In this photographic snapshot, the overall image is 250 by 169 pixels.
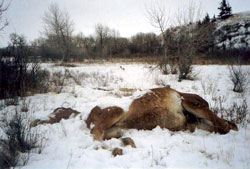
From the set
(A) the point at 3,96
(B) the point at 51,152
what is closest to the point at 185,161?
(B) the point at 51,152

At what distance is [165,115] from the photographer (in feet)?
6.37

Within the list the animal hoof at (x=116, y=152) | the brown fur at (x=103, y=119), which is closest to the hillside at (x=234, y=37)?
the brown fur at (x=103, y=119)

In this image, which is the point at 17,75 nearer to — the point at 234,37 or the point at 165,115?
the point at 165,115

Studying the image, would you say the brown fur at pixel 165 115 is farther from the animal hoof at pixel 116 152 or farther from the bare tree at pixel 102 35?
the bare tree at pixel 102 35

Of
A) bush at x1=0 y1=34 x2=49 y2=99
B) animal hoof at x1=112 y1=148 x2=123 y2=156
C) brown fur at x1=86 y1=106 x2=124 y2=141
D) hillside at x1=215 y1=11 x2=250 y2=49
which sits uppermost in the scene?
hillside at x1=215 y1=11 x2=250 y2=49

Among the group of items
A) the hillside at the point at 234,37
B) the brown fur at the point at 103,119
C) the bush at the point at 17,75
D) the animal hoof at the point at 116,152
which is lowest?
the animal hoof at the point at 116,152

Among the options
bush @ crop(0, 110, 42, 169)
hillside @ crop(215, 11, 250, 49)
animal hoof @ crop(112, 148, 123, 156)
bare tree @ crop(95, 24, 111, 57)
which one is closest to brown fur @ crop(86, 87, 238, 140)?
animal hoof @ crop(112, 148, 123, 156)

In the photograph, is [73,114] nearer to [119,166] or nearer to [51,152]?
[51,152]

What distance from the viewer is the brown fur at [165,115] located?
183cm

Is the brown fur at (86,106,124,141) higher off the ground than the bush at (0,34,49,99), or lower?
lower

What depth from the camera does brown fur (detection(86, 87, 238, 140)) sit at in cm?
183

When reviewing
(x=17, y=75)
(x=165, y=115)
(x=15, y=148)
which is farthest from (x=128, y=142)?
(x=17, y=75)

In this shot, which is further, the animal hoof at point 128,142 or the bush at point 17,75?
the bush at point 17,75

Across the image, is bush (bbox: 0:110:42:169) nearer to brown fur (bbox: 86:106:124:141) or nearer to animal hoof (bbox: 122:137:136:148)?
brown fur (bbox: 86:106:124:141)
